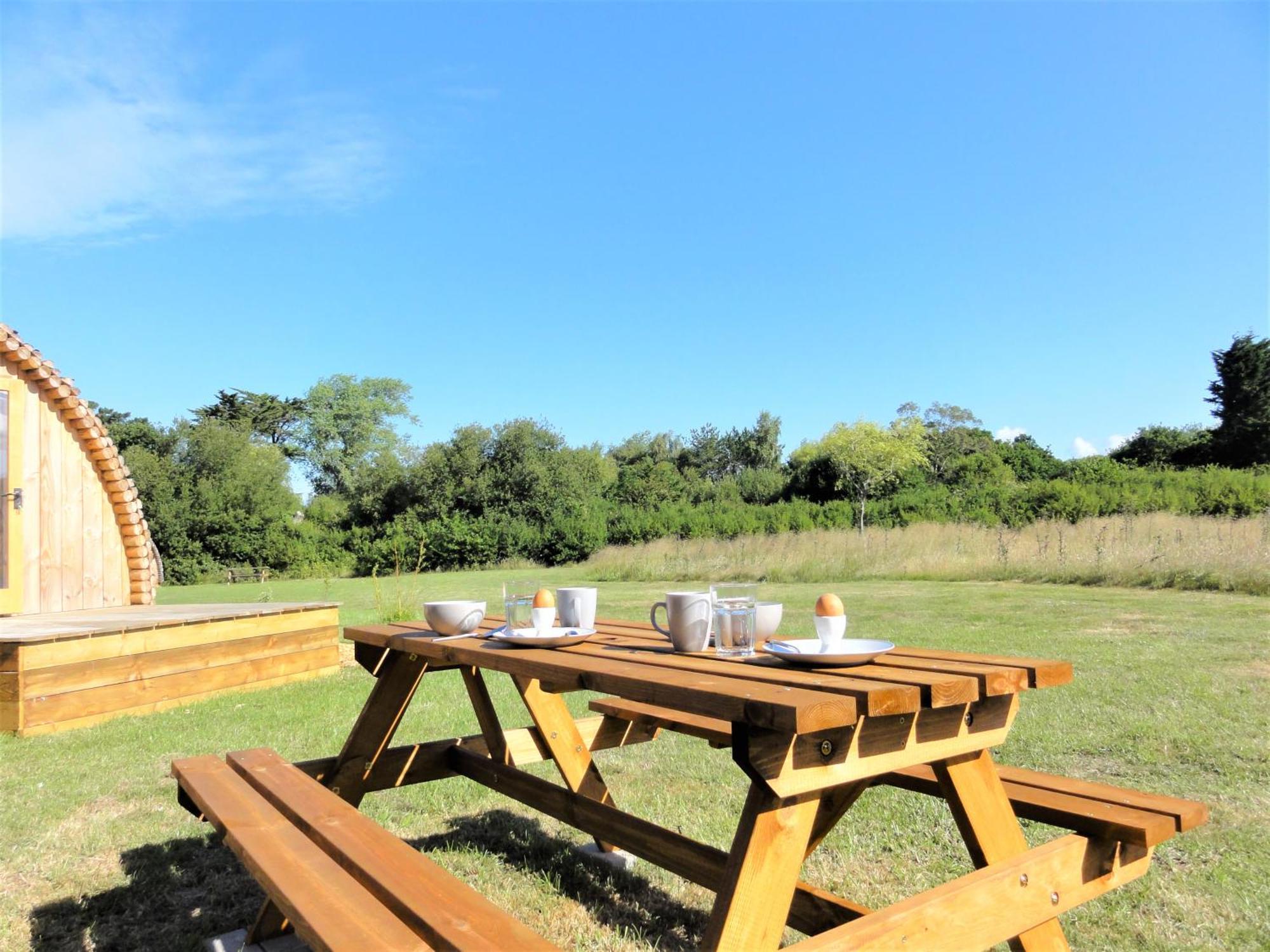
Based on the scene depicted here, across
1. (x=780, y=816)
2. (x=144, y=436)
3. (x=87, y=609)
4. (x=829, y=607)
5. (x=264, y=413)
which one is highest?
(x=264, y=413)

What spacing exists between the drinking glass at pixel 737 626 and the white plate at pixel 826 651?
65 mm

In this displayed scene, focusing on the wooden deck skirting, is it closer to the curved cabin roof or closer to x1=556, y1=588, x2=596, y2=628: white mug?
the curved cabin roof

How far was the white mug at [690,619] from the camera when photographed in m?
1.84

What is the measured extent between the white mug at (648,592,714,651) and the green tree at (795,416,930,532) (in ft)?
85.9

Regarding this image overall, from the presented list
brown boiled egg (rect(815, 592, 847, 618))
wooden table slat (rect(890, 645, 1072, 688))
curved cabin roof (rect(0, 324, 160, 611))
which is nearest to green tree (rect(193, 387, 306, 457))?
curved cabin roof (rect(0, 324, 160, 611))

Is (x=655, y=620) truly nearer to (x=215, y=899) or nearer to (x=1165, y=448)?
(x=215, y=899)

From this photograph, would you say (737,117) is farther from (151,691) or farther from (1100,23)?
(151,691)

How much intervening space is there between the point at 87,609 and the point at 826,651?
23.8ft

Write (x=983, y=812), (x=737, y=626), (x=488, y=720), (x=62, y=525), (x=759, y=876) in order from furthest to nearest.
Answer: (x=62, y=525), (x=488, y=720), (x=737, y=626), (x=983, y=812), (x=759, y=876)

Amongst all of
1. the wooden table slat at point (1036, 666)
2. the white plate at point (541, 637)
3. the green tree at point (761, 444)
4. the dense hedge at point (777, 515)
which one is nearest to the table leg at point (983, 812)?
the wooden table slat at point (1036, 666)

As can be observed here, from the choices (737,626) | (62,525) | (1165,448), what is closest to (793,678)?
(737,626)

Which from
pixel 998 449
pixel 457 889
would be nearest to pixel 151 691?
pixel 457 889

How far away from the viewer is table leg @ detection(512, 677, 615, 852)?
2.70 meters

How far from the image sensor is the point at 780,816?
1.32 metres
